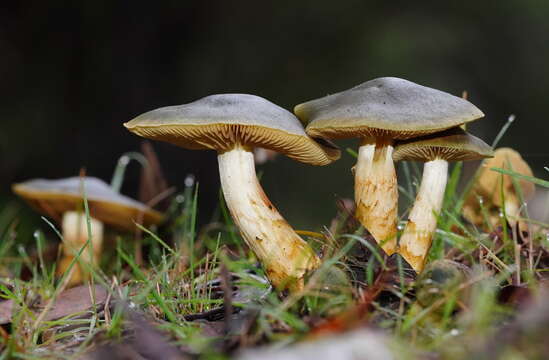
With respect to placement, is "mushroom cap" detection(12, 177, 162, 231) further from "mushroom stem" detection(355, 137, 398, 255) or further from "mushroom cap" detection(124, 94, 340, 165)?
"mushroom stem" detection(355, 137, 398, 255)

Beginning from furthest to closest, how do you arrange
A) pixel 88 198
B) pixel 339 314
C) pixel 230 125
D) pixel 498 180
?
A: 1. pixel 88 198
2. pixel 498 180
3. pixel 230 125
4. pixel 339 314

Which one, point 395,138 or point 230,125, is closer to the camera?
point 230,125

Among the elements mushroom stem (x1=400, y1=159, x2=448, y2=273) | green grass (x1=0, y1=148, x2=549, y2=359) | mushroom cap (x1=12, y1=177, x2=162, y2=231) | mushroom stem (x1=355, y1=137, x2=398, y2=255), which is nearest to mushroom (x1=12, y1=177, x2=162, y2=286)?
mushroom cap (x1=12, y1=177, x2=162, y2=231)

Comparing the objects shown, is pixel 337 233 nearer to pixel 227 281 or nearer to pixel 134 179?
pixel 227 281

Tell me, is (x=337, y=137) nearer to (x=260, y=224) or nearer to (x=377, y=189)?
(x=377, y=189)

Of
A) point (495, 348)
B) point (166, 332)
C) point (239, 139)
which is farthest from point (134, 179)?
point (495, 348)

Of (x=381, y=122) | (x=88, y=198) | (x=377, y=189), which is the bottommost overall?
(x=88, y=198)

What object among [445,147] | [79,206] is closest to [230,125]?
[445,147]

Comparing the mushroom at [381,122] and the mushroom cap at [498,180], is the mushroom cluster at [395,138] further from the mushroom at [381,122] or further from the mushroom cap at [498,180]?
the mushroom cap at [498,180]
